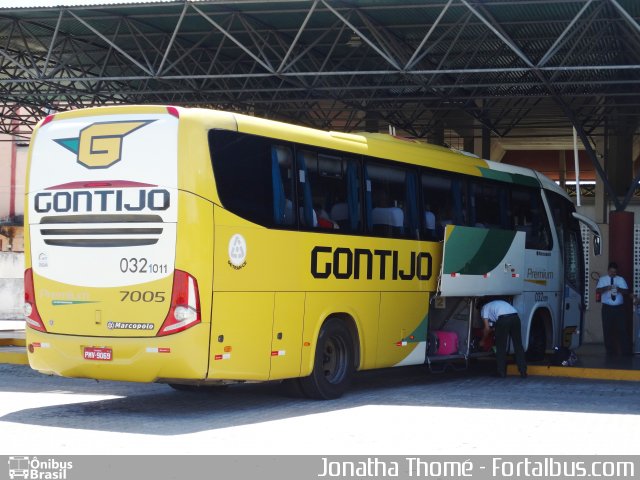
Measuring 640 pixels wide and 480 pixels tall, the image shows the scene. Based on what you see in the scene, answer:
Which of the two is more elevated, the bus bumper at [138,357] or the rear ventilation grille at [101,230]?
the rear ventilation grille at [101,230]

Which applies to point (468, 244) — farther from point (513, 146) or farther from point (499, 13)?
point (513, 146)

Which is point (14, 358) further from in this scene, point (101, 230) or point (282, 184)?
point (282, 184)

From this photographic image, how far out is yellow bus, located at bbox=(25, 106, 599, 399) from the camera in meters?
11.9

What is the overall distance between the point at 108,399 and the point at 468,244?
5.53 m

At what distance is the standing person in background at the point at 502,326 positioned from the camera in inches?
671

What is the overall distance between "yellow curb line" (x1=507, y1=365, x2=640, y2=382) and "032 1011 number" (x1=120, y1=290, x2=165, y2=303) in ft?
25.0

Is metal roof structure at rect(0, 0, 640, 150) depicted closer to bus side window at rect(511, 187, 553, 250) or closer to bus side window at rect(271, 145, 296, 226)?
bus side window at rect(511, 187, 553, 250)

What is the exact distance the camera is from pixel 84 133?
12328 millimetres

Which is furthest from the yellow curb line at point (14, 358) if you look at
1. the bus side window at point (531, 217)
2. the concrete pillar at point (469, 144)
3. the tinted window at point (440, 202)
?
the concrete pillar at point (469, 144)

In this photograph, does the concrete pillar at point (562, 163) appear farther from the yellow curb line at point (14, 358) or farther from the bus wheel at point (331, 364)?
the bus wheel at point (331, 364)

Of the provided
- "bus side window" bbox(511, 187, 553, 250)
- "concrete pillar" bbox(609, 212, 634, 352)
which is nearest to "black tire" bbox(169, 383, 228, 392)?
"bus side window" bbox(511, 187, 553, 250)

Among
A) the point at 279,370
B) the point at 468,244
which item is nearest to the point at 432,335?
the point at 468,244

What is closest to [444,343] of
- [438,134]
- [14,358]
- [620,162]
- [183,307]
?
[183,307]
